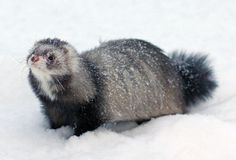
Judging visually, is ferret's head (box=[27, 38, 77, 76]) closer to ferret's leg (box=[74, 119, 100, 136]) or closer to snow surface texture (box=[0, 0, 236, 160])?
ferret's leg (box=[74, 119, 100, 136])

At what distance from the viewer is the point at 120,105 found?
15.7 feet

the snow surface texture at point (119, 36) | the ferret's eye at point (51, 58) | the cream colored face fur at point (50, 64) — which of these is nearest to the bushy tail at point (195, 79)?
the snow surface texture at point (119, 36)

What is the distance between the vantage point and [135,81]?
16.1 ft

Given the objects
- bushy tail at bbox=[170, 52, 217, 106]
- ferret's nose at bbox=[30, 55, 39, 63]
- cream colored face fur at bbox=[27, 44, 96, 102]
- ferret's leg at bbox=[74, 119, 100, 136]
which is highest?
ferret's nose at bbox=[30, 55, 39, 63]

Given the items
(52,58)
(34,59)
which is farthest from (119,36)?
(34,59)

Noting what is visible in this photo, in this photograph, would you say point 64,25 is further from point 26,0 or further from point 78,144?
point 78,144

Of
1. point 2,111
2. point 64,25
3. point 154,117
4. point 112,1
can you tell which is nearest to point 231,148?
point 154,117

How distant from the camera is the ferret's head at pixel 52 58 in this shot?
4.30 m

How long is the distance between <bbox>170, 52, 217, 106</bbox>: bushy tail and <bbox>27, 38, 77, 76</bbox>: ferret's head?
4.06 feet

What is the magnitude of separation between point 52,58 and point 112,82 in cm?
61

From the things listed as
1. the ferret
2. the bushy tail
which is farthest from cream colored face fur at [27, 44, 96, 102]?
the bushy tail

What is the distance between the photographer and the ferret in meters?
4.49

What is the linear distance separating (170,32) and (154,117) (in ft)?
8.12

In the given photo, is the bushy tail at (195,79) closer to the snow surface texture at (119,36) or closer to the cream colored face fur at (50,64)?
the snow surface texture at (119,36)
